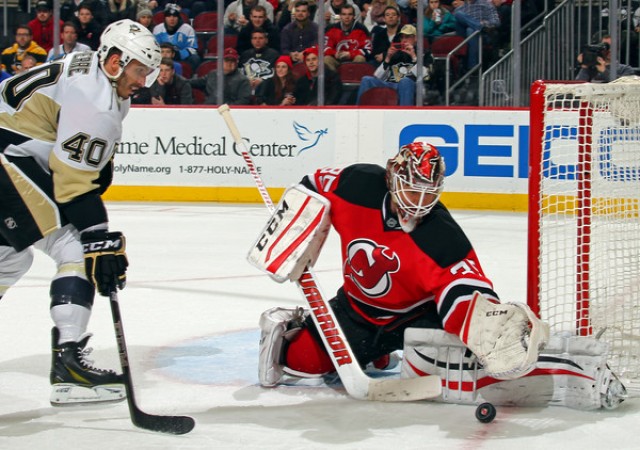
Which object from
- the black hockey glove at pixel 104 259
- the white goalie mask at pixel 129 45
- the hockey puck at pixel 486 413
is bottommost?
the hockey puck at pixel 486 413

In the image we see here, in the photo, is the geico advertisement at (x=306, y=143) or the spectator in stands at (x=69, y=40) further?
the spectator in stands at (x=69, y=40)

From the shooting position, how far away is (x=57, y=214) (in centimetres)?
299

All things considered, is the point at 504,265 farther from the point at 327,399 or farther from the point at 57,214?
the point at 57,214

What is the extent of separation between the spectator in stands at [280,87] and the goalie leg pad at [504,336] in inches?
248

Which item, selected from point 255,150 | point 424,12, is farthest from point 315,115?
point 424,12

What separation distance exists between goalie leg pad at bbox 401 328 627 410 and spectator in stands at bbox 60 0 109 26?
7146 millimetres

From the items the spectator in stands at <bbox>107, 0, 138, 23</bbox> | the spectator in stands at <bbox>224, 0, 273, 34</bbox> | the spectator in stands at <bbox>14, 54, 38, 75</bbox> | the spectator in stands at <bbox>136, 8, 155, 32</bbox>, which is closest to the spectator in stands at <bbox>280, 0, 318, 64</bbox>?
the spectator in stands at <bbox>224, 0, 273, 34</bbox>

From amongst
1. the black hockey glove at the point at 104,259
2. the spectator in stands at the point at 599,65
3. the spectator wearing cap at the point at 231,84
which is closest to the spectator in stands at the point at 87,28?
the spectator wearing cap at the point at 231,84

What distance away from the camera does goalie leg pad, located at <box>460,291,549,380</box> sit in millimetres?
2701

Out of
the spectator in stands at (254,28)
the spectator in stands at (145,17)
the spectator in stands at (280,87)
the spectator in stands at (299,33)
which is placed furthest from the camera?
the spectator in stands at (145,17)

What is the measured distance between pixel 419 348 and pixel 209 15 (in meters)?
6.88

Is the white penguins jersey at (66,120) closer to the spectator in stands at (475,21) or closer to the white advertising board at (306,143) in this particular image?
the white advertising board at (306,143)

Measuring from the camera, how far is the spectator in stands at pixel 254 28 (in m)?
9.30

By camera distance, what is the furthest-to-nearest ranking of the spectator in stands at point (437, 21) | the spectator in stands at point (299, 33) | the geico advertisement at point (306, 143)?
the spectator in stands at point (299, 33) → the spectator in stands at point (437, 21) → the geico advertisement at point (306, 143)
